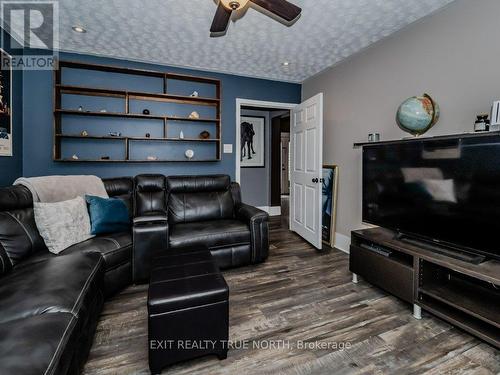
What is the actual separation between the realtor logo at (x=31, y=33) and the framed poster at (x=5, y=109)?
8 cm

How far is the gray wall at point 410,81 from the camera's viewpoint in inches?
74.5

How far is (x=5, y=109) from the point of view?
8.14 feet

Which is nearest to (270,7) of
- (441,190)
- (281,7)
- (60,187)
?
(281,7)

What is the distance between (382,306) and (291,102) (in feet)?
10.8

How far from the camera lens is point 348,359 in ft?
4.81

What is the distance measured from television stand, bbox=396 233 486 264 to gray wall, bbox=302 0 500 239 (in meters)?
0.96

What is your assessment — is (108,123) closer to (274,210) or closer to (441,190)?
(274,210)

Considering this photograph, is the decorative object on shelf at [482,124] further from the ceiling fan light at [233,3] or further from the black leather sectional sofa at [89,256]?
the black leather sectional sofa at [89,256]

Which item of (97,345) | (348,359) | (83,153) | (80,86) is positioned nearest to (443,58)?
(348,359)

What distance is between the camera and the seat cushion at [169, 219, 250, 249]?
2.51 meters

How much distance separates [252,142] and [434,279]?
4.05 metres

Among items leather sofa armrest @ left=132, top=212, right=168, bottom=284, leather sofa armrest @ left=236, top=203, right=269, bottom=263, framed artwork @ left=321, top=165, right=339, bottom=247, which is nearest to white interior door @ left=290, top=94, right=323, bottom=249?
framed artwork @ left=321, top=165, right=339, bottom=247

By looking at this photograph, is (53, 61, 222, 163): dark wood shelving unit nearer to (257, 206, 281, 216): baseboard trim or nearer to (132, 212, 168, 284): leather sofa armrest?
A: (132, 212, 168, 284): leather sofa armrest

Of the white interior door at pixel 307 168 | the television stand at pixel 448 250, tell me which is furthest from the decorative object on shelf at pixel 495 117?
the white interior door at pixel 307 168
